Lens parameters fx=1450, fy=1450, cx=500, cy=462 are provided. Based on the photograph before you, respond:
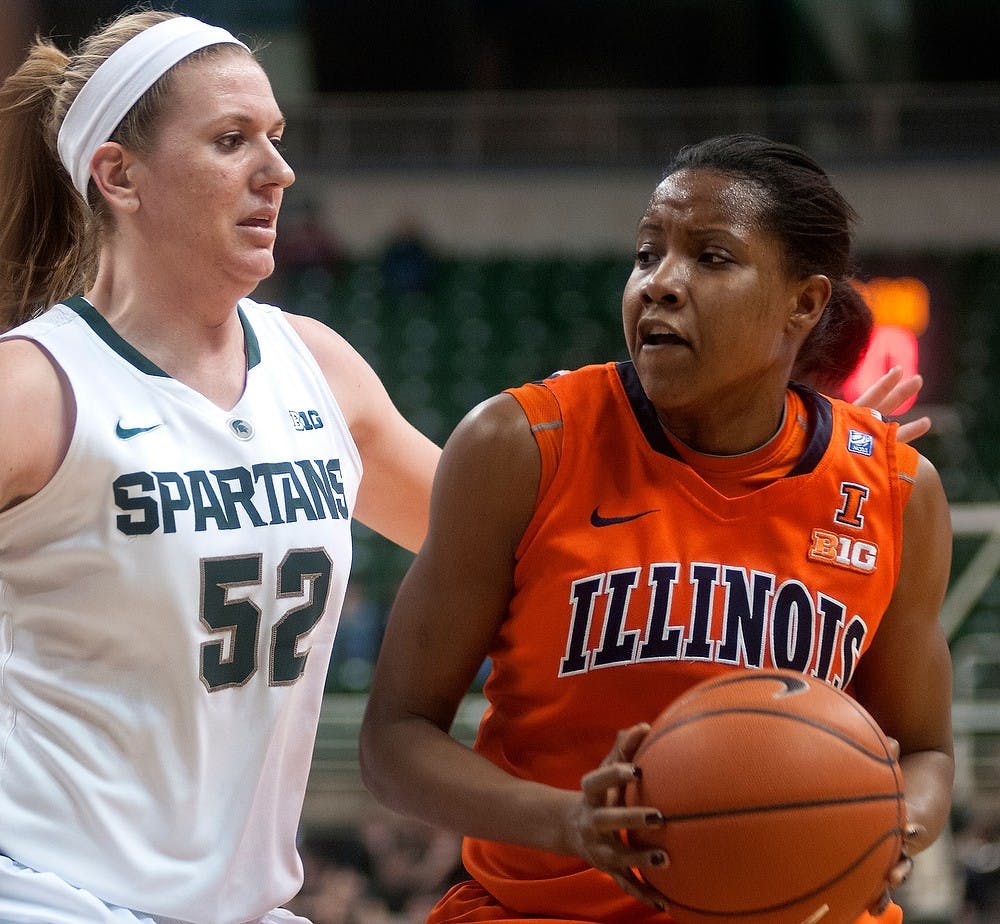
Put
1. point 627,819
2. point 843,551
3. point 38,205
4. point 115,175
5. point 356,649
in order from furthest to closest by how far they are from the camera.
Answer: point 356,649 → point 38,205 → point 115,175 → point 843,551 → point 627,819

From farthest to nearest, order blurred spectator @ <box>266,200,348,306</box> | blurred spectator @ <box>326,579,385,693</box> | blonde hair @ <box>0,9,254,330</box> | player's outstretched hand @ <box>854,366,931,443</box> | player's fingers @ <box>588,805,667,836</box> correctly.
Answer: blurred spectator @ <box>266,200,348,306</box> < blurred spectator @ <box>326,579,385,693</box> < player's outstretched hand @ <box>854,366,931,443</box> < blonde hair @ <box>0,9,254,330</box> < player's fingers @ <box>588,805,667,836</box>

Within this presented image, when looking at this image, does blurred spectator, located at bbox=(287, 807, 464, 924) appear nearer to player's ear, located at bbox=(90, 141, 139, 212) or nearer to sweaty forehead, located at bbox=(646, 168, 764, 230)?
player's ear, located at bbox=(90, 141, 139, 212)

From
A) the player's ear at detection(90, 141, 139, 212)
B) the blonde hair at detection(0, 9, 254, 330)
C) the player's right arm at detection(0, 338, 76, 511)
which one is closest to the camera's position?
the player's right arm at detection(0, 338, 76, 511)

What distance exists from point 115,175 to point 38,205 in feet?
0.79

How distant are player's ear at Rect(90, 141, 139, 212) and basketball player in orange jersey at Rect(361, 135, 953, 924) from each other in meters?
0.62

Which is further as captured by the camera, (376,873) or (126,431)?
(376,873)

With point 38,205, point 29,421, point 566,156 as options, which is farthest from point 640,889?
point 566,156

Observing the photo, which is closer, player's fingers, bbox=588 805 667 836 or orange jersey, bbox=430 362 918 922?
player's fingers, bbox=588 805 667 836

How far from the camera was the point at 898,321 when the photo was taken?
10.3m

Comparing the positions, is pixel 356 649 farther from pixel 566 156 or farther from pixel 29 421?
pixel 566 156

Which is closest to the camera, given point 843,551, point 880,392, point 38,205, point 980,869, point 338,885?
point 843,551

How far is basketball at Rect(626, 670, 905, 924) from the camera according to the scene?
164 cm

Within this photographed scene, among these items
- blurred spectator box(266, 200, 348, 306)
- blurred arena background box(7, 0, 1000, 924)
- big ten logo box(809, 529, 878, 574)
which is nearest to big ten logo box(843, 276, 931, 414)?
blurred arena background box(7, 0, 1000, 924)

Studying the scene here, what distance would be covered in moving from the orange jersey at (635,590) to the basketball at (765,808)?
0.82ft
